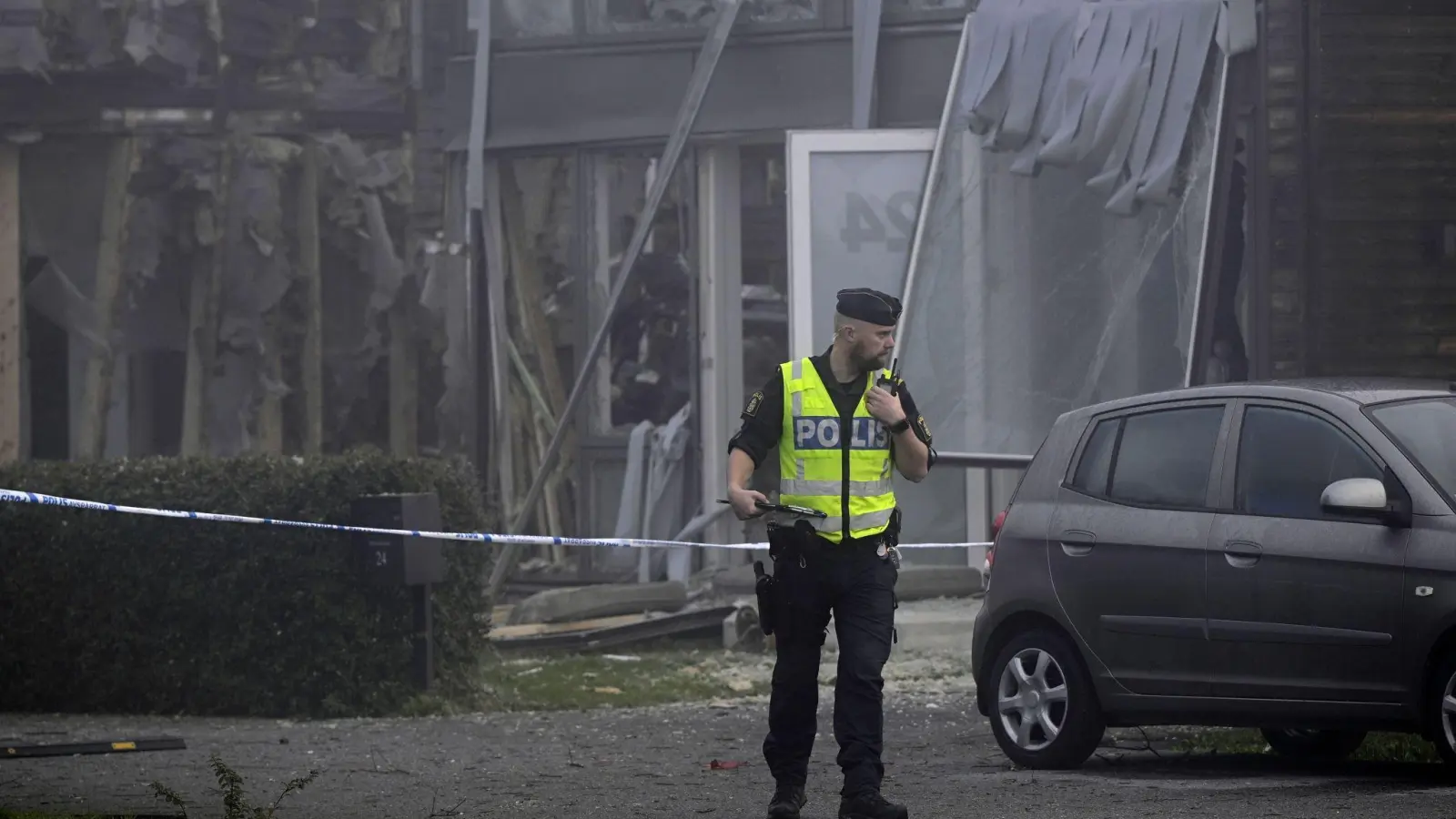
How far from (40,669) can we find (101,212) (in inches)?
220

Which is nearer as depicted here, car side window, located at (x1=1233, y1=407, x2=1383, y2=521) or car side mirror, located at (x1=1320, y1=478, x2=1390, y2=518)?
car side mirror, located at (x1=1320, y1=478, x2=1390, y2=518)

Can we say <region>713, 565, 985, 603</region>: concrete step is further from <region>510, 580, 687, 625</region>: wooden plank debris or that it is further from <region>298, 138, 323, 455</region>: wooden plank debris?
<region>298, 138, 323, 455</region>: wooden plank debris

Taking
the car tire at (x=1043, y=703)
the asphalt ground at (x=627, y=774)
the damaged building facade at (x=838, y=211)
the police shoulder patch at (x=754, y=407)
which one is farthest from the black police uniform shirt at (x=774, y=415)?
the damaged building facade at (x=838, y=211)

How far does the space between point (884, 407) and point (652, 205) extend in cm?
769

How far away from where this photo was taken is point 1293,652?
25.7ft

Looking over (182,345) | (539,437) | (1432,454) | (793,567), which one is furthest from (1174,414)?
(182,345)

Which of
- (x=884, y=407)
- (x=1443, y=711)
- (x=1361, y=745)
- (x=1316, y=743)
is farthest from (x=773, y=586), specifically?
(x=1361, y=745)

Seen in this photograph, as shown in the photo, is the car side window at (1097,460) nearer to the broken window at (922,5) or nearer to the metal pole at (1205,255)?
the metal pole at (1205,255)

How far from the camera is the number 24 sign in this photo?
1379cm

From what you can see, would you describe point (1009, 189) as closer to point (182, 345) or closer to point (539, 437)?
point (539, 437)

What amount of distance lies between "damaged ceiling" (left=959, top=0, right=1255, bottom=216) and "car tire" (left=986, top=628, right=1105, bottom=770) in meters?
5.08

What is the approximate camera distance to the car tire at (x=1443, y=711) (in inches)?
289

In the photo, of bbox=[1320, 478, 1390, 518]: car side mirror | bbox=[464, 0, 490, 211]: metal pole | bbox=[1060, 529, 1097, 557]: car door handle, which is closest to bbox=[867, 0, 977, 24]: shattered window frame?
bbox=[464, 0, 490, 211]: metal pole

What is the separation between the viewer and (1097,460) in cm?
874
